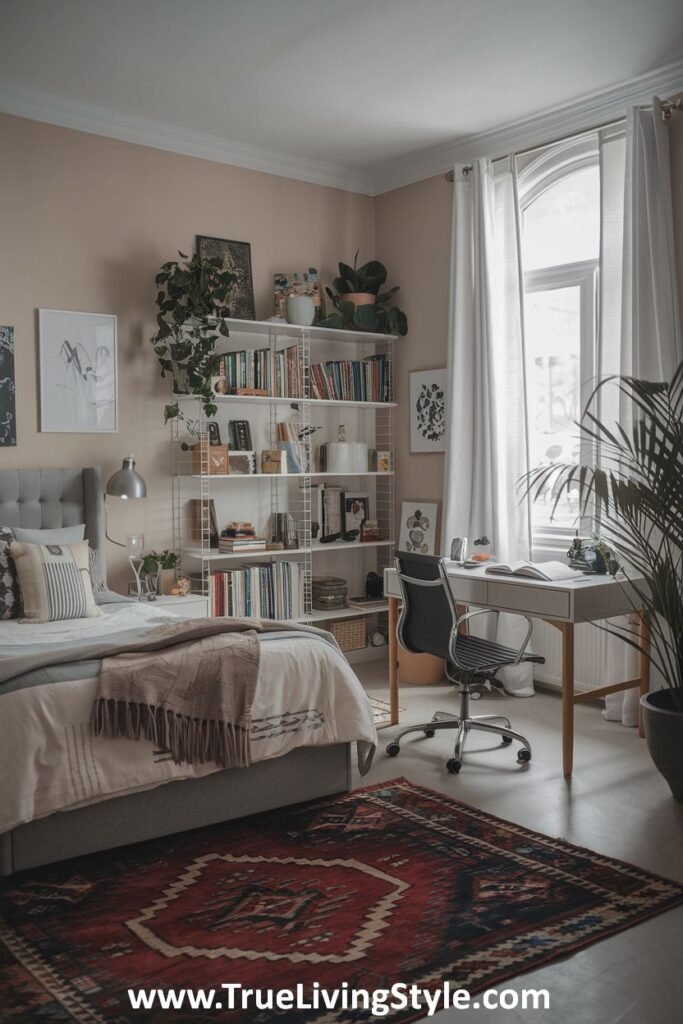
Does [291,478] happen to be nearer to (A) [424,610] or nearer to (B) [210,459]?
(B) [210,459]

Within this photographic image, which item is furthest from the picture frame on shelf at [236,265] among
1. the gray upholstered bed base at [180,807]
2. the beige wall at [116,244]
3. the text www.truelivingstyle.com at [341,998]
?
the text www.truelivingstyle.com at [341,998]

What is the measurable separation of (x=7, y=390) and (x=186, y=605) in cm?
141

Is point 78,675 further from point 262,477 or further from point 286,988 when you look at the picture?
point 262,477

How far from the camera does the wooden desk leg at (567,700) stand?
3.79 metres

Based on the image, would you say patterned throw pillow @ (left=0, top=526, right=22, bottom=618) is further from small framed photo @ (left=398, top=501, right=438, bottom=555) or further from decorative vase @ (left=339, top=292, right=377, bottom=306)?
decorative vase @ (left=339, top=292, right=377, bottom=306)

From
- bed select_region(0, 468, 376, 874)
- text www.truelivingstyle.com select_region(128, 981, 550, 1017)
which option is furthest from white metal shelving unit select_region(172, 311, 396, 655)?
text www.truelivingstyle.com select_region(128, 981, 550, 1017)

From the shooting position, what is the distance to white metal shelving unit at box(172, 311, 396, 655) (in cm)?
525

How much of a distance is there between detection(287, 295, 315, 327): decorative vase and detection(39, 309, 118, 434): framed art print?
3.42 ft

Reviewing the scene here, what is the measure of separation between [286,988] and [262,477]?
3640 millimetres

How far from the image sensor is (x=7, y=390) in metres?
4.64

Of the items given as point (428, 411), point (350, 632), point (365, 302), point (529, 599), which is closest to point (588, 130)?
point (365, 302)

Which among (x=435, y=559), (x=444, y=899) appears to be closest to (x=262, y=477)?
(x=435, y=559)

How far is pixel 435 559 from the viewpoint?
3.92m

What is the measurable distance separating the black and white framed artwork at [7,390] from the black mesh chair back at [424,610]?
2078 mm
